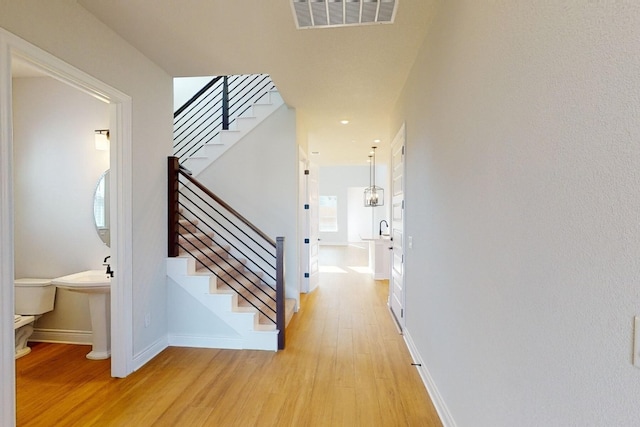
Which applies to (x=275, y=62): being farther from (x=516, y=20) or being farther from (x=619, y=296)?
(x=619, y=296)

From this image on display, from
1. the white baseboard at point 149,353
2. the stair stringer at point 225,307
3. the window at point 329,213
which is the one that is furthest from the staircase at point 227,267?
the window at point 329,213

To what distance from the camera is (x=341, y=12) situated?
6.55 feet

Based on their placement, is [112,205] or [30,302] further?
[30,302]

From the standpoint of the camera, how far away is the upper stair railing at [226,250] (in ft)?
9.94

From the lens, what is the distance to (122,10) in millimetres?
2104

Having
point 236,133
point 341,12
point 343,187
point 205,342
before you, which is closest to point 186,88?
point 236,133

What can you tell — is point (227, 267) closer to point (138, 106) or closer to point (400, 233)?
point (138, 106)

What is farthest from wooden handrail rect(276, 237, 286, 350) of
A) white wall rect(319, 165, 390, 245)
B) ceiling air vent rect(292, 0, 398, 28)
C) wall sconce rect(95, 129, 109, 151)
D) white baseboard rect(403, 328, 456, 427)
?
white wall rect(319, 165, 390, 245)

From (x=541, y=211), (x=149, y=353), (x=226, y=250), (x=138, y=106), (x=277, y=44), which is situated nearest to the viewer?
(x=541, y=211)

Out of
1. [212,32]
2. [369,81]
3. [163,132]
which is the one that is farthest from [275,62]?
[163,132]

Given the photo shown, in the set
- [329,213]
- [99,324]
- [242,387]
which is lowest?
[242,387]

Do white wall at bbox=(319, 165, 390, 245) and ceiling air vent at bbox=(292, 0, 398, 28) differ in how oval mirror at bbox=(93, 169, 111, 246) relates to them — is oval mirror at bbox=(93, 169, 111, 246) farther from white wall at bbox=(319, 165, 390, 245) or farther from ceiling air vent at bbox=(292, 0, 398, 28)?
white wall at bbox=(319, 165, 390, 245)

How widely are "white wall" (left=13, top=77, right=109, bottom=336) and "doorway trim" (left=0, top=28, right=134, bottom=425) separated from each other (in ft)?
3.23

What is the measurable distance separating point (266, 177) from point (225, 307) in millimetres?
1774
